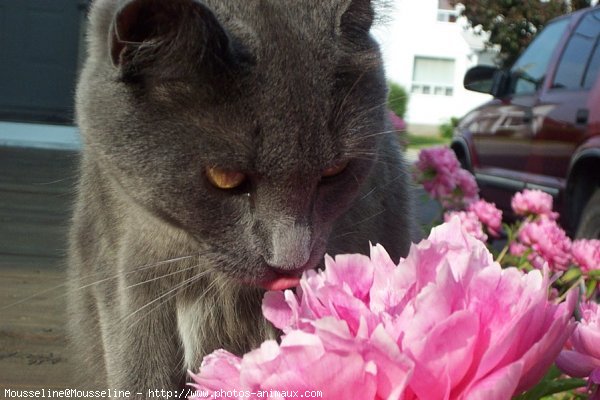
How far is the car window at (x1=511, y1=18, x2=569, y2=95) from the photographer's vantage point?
442cm

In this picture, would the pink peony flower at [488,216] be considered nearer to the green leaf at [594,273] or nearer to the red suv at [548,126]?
the green leaf at [594,273]

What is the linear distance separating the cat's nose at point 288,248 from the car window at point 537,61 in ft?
11.3

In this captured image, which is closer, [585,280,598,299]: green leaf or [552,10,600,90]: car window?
[585,280,598,299]: green leaf

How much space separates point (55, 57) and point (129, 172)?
6.09 metres

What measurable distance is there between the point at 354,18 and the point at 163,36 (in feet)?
1.20

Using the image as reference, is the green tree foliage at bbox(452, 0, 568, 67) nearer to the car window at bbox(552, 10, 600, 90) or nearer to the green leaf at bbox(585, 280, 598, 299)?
the car window at bbox(552, 10, 600, 90)

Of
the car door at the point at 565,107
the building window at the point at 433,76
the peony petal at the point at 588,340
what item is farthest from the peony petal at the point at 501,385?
the building window at the point at 433,76

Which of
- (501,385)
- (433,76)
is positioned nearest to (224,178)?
(501,385)

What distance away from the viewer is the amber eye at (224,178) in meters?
1.23

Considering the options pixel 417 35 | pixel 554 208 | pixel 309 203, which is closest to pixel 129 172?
pixel 309 203

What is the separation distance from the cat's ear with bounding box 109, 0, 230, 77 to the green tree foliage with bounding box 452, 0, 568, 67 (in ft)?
34.3

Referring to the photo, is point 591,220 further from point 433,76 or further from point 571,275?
point 433,76

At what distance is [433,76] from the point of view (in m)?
21.9

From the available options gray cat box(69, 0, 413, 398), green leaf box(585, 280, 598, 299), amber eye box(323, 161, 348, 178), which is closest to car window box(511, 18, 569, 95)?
green leaf box(585, 280, 598, 299)
